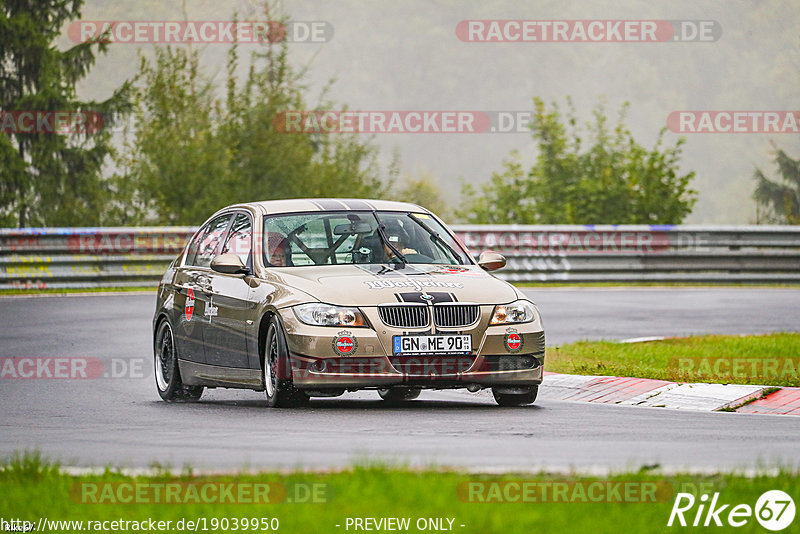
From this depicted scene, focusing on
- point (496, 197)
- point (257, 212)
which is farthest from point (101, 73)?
point (257, 212)

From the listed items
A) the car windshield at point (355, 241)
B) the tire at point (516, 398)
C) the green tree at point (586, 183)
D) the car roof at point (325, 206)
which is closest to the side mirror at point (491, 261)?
the car windshield at point (355, 241)

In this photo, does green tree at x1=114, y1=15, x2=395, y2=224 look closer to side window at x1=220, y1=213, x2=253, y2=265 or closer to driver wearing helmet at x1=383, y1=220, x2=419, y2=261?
side window at x1=220, y1=213, x2=253, y2=265

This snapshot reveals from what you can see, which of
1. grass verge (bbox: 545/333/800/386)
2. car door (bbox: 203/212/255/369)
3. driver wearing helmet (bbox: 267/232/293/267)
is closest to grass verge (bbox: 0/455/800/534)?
car door (bbox: 203/212/255/369)

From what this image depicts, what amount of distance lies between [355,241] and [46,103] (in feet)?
120

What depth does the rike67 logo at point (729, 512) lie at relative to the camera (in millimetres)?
6062

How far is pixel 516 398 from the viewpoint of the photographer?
11.5 m

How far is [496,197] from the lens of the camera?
1666 inches

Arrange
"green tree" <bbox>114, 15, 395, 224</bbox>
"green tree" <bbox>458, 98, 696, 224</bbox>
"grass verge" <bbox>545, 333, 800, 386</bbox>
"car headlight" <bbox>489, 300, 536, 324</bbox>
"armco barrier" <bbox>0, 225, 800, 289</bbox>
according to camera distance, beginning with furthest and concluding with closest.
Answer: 1. "green tree" <bbox>458, 98, 696, 224</bbox>
2. "green tree" <bbox>114, 15, 395, 224</bbox>
3. "armco barrier" <bbox>0, 225, 800, 289</bbox>
4. "grass verge" <bbox>545, 333, 800, 386</bbox>
5. "car headlight" <bbox>489, 300, 536, 324</bbox>

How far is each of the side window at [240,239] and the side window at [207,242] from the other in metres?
0.19

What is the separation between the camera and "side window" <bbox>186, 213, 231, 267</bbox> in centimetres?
1277

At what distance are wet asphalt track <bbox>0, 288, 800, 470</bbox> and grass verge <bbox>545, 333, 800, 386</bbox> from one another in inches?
65.2

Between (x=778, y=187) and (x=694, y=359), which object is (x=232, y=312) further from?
(x=778, y=187)

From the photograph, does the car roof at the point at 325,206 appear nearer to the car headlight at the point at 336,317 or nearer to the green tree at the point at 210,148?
the car headlight at the point at 336,317

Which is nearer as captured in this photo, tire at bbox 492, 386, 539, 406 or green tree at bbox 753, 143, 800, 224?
tire at bbox 492, 386, 539, 406
